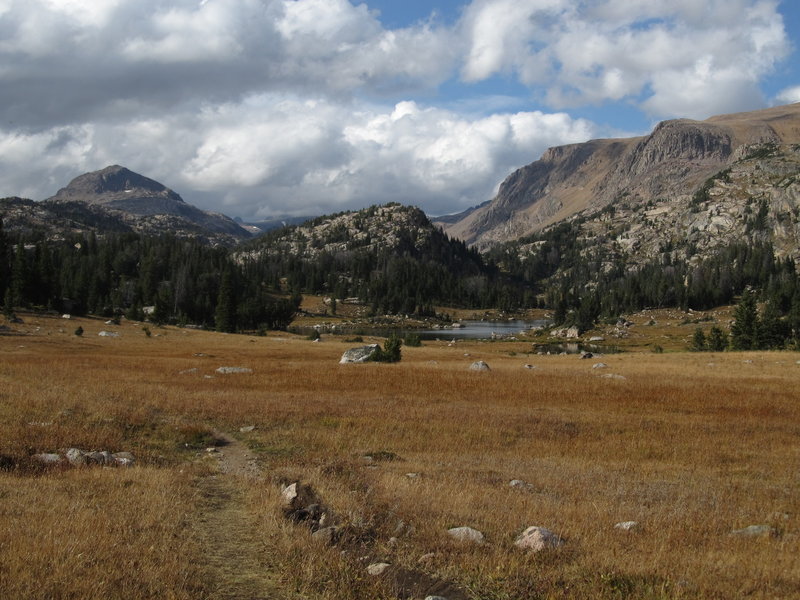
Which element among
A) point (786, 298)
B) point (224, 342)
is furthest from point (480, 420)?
point (786, 298)

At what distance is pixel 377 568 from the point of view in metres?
7.94

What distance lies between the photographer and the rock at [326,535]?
888cm

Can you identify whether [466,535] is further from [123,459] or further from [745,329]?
[745,329]

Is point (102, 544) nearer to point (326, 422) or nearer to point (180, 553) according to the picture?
point (180, 553)

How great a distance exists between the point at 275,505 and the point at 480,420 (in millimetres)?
14744

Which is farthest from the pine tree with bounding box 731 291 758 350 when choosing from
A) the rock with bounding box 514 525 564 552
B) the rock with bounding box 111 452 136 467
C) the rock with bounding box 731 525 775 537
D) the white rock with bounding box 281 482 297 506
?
the rock with bounding box 111 452 136 467

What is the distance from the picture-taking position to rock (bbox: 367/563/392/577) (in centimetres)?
782

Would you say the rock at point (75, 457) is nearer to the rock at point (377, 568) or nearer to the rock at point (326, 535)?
the rock at point (326, 535)

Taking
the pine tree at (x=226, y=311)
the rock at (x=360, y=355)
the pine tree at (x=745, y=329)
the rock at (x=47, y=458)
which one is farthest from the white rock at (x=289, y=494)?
the pine tree at (x=226, y=311)

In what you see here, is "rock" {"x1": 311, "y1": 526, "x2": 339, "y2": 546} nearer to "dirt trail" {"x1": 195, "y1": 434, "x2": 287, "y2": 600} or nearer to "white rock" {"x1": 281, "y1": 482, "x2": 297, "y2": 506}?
"dirt trail" {"x1": 195, "y1": 434, "x2": 287, "y2": 600}

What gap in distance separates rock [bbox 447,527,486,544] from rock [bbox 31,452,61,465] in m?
10.2

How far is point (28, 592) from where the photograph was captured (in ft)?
21.2

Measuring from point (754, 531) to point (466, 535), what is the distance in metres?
5.63

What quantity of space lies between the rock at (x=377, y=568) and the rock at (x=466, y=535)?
5.50ft
